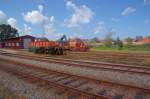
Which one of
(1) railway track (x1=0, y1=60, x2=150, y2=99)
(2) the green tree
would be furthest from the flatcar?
(2) the green tree

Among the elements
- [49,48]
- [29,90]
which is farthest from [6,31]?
[29,90]

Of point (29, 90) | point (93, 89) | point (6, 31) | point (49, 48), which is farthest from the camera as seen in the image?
point (6, 31)

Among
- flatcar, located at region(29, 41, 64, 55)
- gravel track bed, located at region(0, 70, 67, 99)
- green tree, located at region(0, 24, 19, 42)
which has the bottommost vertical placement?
gravel track bed, located at region(0, 70, 67, 99)

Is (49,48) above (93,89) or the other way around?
above

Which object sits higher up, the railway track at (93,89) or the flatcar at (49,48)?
the flatcar at (49,48)

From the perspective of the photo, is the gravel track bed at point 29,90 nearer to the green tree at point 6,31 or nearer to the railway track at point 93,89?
the railway track at point 93,89

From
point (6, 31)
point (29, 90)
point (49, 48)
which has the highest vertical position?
Result: point (6, 31)

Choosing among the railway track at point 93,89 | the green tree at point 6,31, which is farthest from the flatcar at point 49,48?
the green tree at point 6,31

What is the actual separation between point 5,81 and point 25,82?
54.9 inches

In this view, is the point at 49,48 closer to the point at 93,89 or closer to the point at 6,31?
the point at 93,89

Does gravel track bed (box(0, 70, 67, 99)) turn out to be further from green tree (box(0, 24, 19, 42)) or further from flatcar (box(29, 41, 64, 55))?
green tree (box(0, 24, 19, 42))

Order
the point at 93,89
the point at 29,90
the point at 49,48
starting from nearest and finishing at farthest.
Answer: the point at 93,89
the point at 29,90
the point at 49,48

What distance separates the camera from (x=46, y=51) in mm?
29172

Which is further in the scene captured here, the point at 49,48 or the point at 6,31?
the point at 6,31
